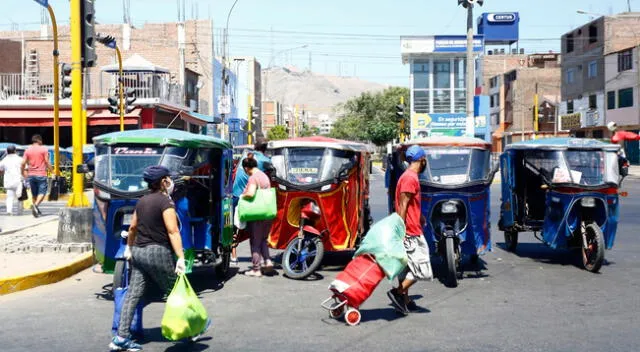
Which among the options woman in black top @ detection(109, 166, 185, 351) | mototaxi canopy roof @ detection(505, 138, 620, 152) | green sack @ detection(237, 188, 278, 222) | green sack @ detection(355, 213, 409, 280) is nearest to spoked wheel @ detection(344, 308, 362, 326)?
green sack @ detection(355, 213, 409, 280)

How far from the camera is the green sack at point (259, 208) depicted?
34.0 ft

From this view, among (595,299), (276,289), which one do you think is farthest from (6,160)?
(595,299)

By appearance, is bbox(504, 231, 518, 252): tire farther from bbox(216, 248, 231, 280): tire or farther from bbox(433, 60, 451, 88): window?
bbox(433, 60, 451, 88): window

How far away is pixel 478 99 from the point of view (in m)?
47.8

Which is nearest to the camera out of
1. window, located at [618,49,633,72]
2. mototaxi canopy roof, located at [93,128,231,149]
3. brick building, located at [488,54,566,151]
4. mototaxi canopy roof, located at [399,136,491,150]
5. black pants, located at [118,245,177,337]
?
black pants, located at [118,245,177,337]

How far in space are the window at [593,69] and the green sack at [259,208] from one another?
177 feet

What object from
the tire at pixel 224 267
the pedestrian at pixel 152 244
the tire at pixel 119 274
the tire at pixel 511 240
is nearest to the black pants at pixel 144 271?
the pedestrian at pixel 152 244

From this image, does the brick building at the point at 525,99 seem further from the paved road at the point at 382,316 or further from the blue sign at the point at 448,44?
the paved road at the point at 382,316

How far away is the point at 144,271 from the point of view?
21.5 feet

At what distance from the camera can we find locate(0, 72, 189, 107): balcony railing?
37.1m

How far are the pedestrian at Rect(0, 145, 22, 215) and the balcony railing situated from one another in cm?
1626

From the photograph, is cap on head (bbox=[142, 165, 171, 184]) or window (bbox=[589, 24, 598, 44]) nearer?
cap on head (bbox=[142, 165, 171, 184])

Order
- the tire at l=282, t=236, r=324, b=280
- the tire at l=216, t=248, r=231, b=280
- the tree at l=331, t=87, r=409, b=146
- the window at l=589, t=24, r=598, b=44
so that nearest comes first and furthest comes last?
the tire at l=216, t=248, r=231, b=280, the tire at l=282, t=236, r=324, b=280, the window at l=589, t=24, r=598, b=44, the tree at l=331, t=87, r=409, b=146

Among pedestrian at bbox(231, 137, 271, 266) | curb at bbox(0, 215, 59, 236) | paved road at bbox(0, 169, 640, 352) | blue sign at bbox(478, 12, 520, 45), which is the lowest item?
paved road at bbox(0, 169, 640, 352)
